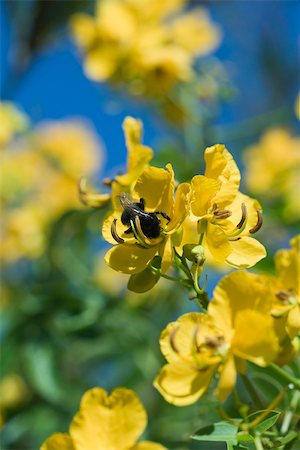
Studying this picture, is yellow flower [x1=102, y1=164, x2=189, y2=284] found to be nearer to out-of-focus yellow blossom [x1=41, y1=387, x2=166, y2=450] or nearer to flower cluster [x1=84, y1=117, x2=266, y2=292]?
flower cluster [x1=84, y1=117, x2=266, y2=292]

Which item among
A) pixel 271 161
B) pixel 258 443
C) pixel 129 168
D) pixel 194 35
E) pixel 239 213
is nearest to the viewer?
pixel 258 443

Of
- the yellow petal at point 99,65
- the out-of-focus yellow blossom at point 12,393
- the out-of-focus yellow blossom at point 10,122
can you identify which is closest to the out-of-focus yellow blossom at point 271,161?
the yellow petal at point 99,65

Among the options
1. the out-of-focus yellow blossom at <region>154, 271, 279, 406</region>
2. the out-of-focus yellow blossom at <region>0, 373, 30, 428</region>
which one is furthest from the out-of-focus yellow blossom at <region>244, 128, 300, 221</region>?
the out-of-focus yellow blossom at <region>154, 271, 279, 406</region>

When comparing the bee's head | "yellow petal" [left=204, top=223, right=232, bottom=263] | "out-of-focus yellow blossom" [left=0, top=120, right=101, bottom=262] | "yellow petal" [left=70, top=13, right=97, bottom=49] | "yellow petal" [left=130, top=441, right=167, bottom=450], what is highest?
the bee's head

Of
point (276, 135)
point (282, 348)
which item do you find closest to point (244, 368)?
point (282, 348)

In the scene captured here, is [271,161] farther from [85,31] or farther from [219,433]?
[219,433]

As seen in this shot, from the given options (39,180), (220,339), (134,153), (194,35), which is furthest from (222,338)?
(39,180)

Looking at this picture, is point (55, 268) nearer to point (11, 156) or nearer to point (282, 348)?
point (11, 156)

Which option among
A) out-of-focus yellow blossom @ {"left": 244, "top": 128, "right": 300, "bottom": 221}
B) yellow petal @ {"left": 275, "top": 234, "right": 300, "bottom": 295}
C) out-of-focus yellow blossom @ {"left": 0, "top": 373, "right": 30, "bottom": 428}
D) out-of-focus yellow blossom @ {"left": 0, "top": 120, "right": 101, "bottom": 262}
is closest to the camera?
yellow petal @ {"left": 275, "top": 234, "right": 300, "bottom": 295}
